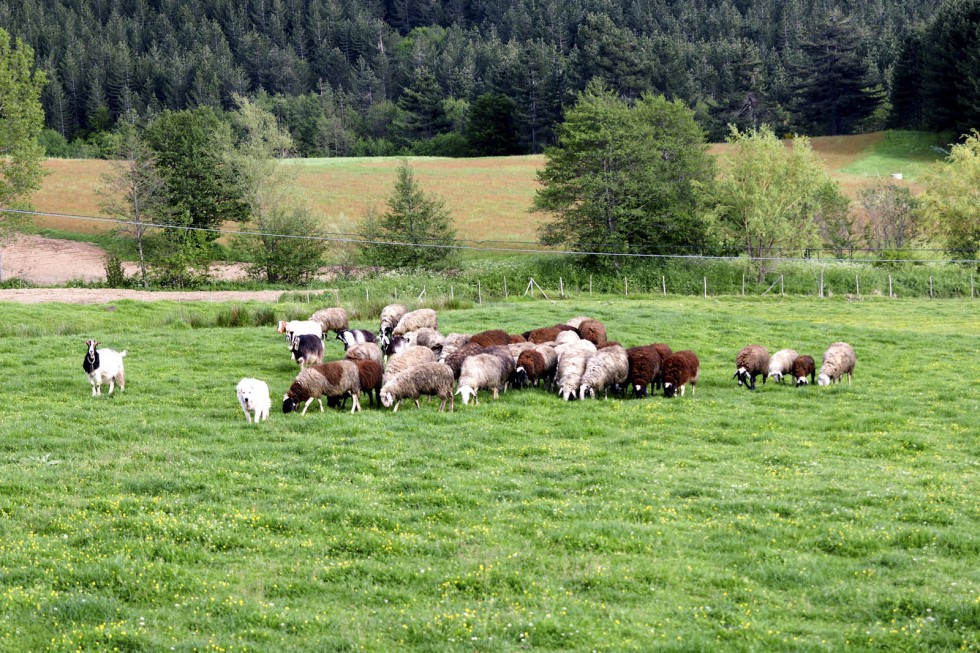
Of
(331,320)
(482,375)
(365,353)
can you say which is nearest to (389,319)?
(331,320)

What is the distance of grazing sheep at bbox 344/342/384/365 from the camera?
83.4 ft

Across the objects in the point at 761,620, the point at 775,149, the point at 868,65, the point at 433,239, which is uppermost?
the point at 868,65

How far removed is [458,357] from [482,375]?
3.88 ft

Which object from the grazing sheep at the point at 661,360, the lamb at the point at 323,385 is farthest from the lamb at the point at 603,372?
the lamb at the point at 323,385

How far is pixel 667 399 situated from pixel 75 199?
8502 cm

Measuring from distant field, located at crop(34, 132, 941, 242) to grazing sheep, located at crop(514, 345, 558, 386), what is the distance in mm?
51234

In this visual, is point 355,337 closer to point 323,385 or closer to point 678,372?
point 323,385

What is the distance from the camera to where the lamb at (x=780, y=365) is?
90.2 ft

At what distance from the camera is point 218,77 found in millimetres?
189625

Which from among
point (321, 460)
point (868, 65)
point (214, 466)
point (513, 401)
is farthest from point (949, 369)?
point (868, 65)

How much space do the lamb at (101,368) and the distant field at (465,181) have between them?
51950mm

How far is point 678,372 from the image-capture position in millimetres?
25016

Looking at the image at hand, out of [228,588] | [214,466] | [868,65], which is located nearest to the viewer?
[228,588]

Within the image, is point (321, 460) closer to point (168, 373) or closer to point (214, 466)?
point (214, 466)
